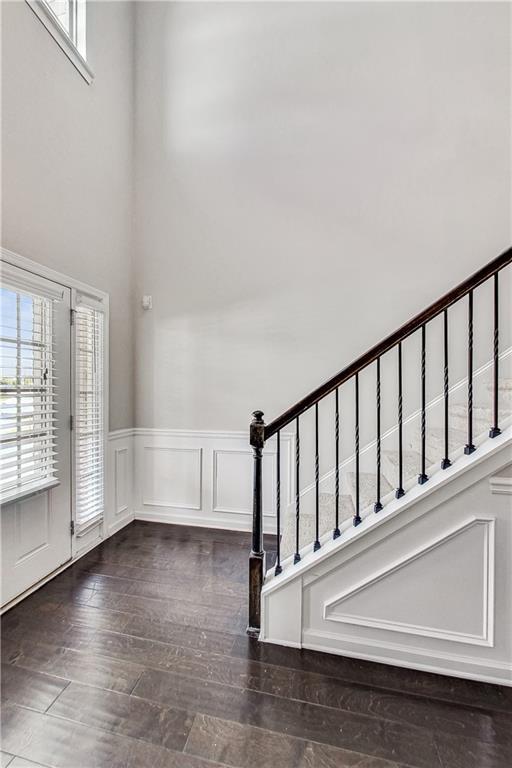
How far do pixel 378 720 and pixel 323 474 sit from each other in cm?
178

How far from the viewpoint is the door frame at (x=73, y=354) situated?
2.15 meters

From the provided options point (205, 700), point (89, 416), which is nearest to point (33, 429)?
point (89, 416)

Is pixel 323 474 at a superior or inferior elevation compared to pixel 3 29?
inferior

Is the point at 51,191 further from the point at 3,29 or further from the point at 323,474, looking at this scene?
the point at 323,474

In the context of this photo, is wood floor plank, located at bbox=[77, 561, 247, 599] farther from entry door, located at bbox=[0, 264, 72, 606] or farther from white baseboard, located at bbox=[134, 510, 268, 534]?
white baseboard, located at bbox=[134, 510, 268, 534]

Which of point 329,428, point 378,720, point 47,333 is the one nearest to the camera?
point 378,720

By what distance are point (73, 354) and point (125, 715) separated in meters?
2.17

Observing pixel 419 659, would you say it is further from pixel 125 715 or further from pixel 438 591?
pixel 125 715

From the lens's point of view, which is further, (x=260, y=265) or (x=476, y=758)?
(x=260, y=265)

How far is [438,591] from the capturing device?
1.64 metres

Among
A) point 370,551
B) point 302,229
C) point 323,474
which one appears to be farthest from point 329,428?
point 302,229

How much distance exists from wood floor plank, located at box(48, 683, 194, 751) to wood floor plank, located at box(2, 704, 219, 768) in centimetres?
3

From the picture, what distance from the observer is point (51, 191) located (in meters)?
2.45

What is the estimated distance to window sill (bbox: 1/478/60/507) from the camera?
206cm
